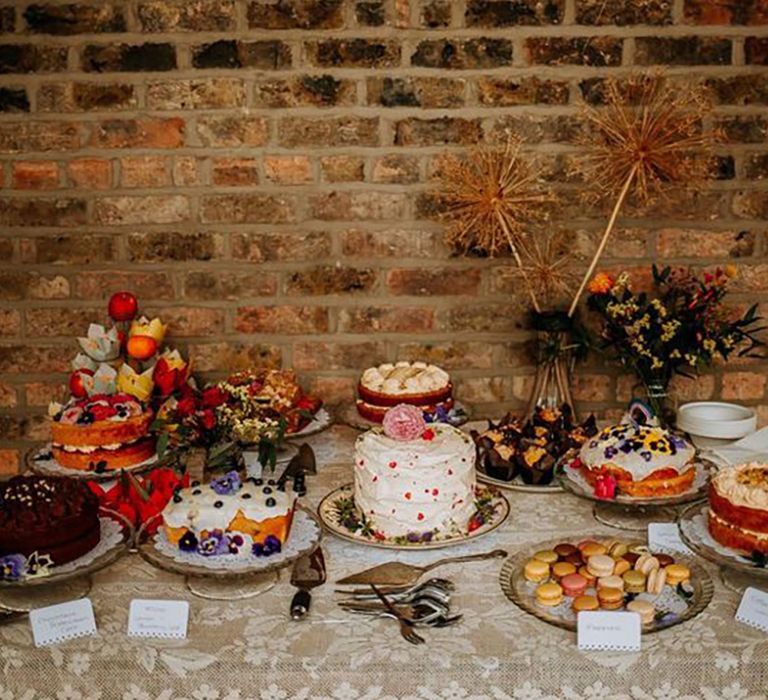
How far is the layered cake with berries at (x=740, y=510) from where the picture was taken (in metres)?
1.58

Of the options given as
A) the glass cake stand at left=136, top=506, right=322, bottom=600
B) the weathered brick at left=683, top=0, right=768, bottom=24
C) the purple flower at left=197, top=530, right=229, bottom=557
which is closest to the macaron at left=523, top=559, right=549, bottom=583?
the glass cake stand at left=136, top=506, right=322, bottom=600

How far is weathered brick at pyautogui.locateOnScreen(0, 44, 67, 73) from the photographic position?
2.46 metres

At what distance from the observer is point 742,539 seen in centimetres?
160

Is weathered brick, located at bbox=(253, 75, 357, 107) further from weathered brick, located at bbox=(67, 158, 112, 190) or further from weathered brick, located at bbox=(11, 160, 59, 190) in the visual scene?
weathered brick, located at bbox=(11, 160, 59, 190)

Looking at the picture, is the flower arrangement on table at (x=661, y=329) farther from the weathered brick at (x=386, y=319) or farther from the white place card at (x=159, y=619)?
the white place card at (x=159, y=619)

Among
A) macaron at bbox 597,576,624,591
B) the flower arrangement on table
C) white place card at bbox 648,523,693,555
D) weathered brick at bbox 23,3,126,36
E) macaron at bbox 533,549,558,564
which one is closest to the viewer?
macaron at bbox 597,576,624,591

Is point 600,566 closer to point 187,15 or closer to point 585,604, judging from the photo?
point 585,604

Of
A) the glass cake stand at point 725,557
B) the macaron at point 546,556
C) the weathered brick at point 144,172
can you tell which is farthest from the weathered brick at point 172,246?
the glass cake stand at point 725,557

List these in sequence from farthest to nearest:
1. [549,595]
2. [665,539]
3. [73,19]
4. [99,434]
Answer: [73,19]
[99,434]
[665,539]
[549,595]

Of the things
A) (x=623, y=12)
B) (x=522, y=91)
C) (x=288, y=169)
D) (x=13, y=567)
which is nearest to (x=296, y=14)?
(x=288, y=169)

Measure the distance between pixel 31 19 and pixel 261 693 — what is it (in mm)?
1810

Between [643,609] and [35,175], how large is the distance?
1848mm

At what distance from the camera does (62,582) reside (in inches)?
63.2

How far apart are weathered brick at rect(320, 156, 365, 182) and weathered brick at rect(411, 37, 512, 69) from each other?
288 millimetres
